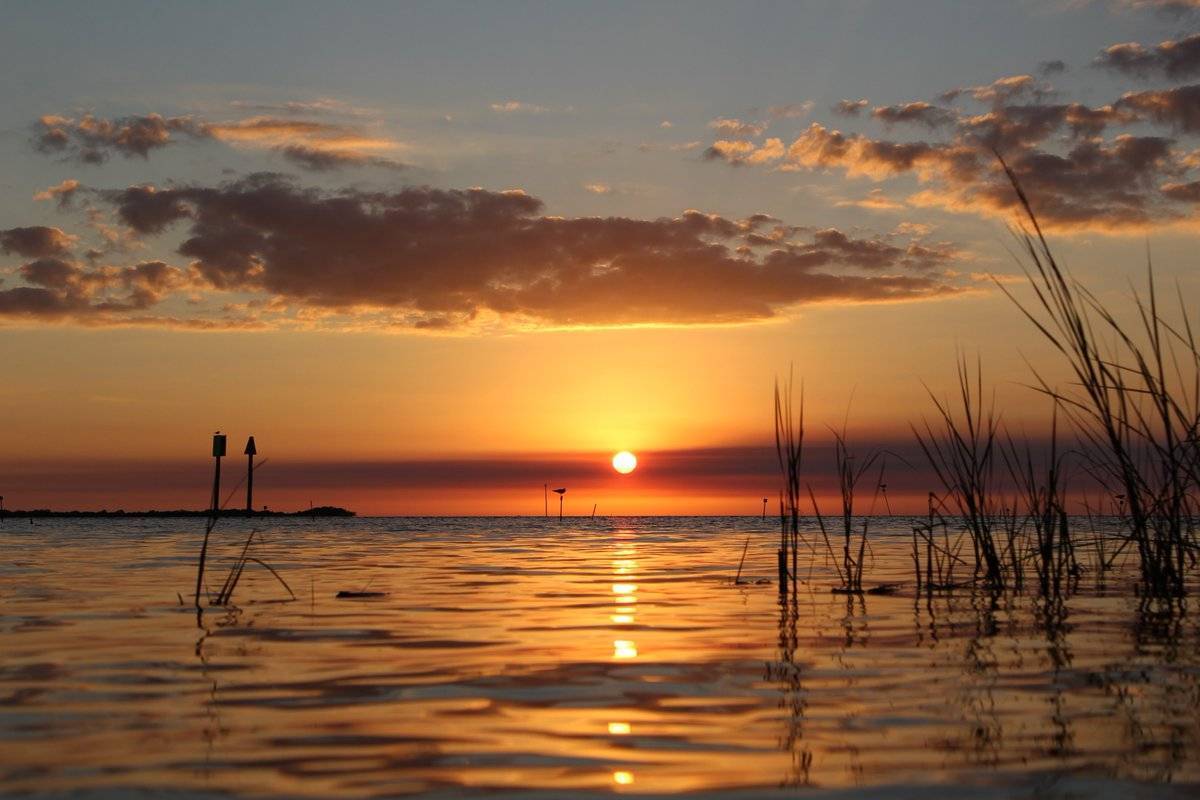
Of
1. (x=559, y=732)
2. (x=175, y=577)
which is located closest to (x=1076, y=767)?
(x=559, y=732)

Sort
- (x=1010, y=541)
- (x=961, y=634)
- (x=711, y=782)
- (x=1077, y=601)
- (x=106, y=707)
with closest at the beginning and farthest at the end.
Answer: (x=711, y=782), (x=106, y=707), (x=961, y=634), (x=1077, y=601), (x=1010, y=541)

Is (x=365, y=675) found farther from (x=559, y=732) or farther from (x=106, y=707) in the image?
(x=559, y=732)

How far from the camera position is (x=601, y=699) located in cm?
574

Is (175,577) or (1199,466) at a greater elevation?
(1199,466)

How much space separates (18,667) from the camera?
674 centimetres

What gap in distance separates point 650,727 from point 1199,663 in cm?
355

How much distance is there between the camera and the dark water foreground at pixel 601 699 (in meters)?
4.13

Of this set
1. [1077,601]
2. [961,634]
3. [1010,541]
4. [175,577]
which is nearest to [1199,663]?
[961,634]

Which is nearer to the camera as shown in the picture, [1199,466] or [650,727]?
[650,727]

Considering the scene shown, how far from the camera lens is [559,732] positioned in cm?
493

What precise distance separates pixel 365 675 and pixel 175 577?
9327mm

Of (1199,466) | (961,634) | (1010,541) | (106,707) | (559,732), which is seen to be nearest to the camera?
(559,732)

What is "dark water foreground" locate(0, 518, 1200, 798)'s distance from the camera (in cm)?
413

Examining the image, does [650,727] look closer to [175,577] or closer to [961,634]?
[961,634]
